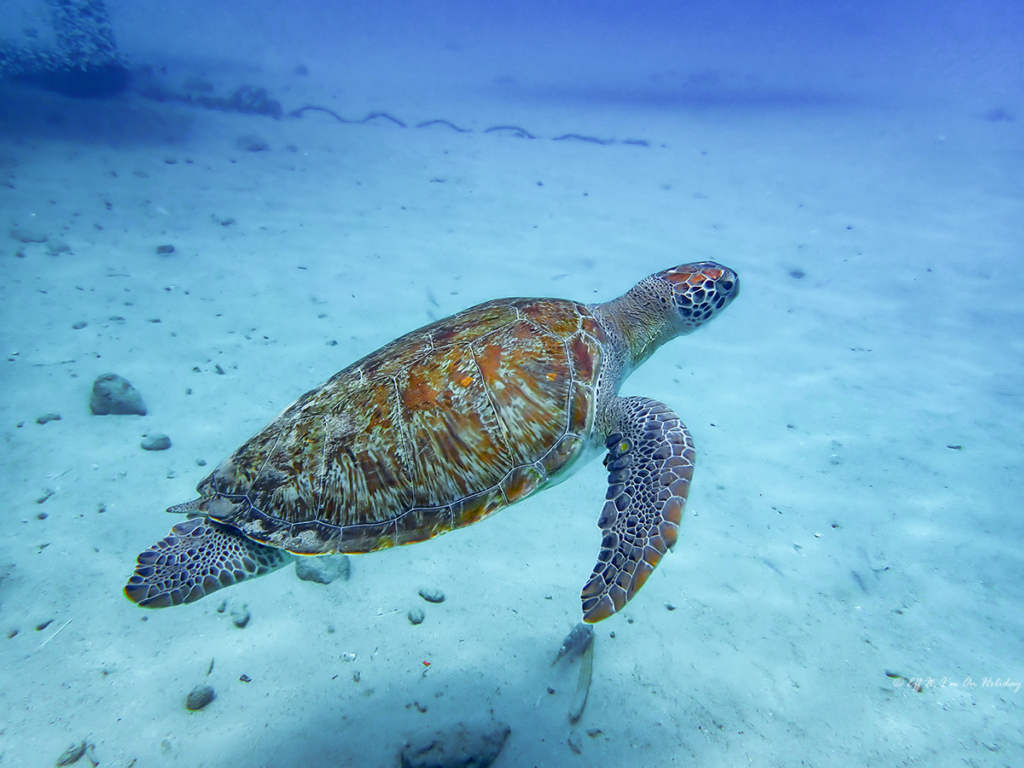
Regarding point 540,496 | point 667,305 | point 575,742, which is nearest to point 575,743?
point 575,742

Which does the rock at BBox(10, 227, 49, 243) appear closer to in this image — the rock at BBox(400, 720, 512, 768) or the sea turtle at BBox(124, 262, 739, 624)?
the sea turtle at BBox(124, 262, 739, 624)

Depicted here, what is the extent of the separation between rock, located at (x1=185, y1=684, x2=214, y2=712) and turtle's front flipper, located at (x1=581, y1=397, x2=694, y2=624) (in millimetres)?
2153

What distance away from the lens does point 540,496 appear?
11.8 feet

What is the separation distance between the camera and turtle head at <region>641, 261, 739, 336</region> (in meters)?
3.30

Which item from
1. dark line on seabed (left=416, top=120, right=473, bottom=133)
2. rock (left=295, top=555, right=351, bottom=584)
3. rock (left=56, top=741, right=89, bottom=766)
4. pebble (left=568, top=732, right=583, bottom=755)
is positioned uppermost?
dark line on seabed (left=416, top=120, right=473, bottom=133)

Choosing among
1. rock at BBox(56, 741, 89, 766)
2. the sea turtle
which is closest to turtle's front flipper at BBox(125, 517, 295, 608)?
the sea turtle

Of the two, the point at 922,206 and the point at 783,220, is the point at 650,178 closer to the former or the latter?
the point at 783,220

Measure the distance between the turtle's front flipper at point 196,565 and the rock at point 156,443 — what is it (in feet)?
5.74

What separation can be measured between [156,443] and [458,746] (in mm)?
3381

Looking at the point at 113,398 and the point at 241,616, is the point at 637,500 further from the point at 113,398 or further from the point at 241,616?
the point at 113,398

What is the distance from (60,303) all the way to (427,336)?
5404mm

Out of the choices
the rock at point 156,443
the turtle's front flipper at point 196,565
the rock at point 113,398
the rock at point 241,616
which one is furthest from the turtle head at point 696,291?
the rock at point 113,398

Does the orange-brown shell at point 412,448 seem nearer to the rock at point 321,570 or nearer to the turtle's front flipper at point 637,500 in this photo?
the turtle's front flipper at point 637,500

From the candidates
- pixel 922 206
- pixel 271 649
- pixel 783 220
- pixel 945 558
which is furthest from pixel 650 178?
pixel 271 649
